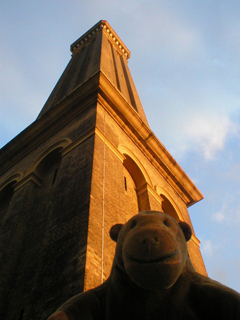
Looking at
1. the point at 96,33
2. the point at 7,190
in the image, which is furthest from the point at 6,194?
the point at 96,33

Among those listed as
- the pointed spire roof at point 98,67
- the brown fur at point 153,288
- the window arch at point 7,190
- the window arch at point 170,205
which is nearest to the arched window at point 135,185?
the window arch at point 170,205

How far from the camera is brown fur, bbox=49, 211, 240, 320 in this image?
92.7 inches

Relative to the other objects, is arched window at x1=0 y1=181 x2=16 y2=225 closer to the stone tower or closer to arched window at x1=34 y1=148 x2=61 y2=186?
the stone tower

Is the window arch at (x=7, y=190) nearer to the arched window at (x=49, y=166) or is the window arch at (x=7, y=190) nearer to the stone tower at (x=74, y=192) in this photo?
the stone tower at (x=74, y=192)

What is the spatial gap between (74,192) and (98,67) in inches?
423

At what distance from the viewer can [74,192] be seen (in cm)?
787

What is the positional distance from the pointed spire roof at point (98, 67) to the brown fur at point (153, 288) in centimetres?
1031

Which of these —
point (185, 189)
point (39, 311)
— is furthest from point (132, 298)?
point (185, 189)

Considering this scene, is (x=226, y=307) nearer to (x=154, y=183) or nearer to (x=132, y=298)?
(x=132, y=298)

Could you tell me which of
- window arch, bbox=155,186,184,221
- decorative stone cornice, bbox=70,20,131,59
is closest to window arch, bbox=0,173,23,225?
window arch, bbox=155,186,184,221

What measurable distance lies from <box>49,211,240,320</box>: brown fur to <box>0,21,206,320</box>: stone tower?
9.30 feet

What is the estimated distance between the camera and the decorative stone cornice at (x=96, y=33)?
26678 millimetres

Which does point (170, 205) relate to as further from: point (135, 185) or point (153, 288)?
point (153, 288)

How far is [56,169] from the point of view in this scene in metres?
10.8
